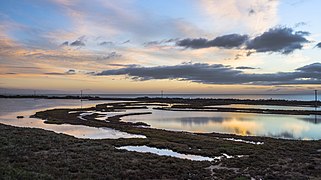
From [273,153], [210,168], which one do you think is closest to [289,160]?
[273,153]

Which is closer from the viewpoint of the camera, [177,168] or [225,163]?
[177,168]

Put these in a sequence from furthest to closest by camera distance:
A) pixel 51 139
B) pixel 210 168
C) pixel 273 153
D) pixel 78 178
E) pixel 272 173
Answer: pixel 51 139 → pixel 273 153 → pixel 210 168 → pixel 272 173 → pixel 78 178

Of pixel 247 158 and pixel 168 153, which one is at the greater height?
pixel 247 158

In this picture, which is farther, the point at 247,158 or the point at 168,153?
the point at 168,153

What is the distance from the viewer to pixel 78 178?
15.3 metres

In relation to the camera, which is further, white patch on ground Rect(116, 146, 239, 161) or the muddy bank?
white patch on ground Rect(116, 146, 239, 161)

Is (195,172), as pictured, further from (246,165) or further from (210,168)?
(246,165)

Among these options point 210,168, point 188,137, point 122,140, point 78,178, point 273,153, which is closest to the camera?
point 78,178

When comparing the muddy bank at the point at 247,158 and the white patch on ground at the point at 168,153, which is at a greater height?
the muddy bank at the point at 247,158

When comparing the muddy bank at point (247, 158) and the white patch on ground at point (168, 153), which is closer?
the muddy bank at point (247, 158)

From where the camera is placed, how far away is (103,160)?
65.1 ft

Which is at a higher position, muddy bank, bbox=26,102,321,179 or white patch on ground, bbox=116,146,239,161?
muddy bank, bbox=26,102,321,179

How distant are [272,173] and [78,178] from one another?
10.9 metres

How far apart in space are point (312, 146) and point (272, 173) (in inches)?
513
